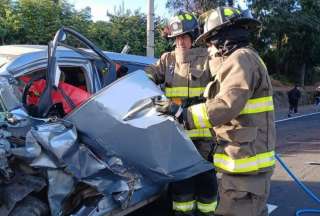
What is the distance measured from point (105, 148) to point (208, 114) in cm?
75

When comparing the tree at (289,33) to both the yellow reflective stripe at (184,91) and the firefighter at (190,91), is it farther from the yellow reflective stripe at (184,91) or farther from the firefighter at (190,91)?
the yellow reflective stripe at (184,91)

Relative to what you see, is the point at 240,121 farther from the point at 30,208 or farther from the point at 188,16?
the point at 188,16

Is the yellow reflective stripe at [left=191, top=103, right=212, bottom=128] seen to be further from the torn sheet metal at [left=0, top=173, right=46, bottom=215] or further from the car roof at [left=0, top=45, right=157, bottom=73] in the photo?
the car roof at [left=0, top=45, right=157, bottom=73]

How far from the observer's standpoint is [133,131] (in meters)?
3.16

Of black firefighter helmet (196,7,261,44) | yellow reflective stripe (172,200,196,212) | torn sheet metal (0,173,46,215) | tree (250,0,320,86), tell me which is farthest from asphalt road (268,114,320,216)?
tree (250,0,320,86)

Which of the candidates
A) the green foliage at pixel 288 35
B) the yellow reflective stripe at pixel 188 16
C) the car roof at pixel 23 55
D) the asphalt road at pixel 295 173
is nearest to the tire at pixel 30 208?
the car roof at pixel 23 55

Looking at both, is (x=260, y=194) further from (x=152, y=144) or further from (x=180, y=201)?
(x=180, y=201)

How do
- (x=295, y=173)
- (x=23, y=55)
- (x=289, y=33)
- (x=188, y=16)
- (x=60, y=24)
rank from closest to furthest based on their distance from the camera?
1. (x=23, y=55)
2. (x=188, y=16)
3. (x=295, y=173)
4. (x=60, y=24)
5. (x=289, y=33)

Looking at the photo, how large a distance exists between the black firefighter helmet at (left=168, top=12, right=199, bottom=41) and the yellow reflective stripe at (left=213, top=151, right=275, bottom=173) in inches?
64.4

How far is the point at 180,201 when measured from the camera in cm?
423

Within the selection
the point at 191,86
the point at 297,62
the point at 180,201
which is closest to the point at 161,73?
the point at 191,86

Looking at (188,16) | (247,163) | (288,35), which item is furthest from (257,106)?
(288,35)

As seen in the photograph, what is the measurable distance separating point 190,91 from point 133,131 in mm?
1314

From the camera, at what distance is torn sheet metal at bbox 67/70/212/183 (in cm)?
315
